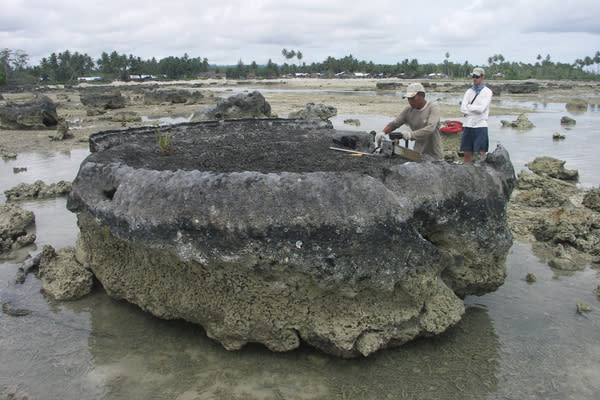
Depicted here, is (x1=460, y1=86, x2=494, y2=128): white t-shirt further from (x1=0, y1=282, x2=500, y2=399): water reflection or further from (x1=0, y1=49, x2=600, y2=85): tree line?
(x1=0, y1=49, x2=600, y2=85): tree line

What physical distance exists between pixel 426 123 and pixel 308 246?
274 centimetres

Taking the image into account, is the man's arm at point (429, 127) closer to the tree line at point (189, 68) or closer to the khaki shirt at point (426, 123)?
the khaki shirt at point (426, 123)

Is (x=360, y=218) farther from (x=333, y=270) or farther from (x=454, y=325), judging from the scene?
(x=454, y=325)

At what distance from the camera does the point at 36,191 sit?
788cm

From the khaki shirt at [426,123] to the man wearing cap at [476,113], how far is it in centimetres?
113

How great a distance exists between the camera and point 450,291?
370 centimetres

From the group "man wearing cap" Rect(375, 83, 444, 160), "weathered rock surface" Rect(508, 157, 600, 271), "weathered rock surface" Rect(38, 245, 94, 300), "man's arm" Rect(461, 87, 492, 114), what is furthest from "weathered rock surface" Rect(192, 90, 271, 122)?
"man wearing cap" Rect(375, 83, 444, 160)

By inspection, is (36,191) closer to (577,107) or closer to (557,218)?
(557,218)

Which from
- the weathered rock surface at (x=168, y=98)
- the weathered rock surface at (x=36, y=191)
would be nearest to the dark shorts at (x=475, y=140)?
the weathered rock surface at (x=36, y=191)

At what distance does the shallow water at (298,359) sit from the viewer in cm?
310

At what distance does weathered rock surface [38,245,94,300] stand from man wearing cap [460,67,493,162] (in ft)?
16.4

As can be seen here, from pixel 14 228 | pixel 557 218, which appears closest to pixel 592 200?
pixel 557 218

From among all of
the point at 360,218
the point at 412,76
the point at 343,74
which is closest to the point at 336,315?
the point at 360,218

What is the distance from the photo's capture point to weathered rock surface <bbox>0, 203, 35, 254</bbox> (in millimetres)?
5742
